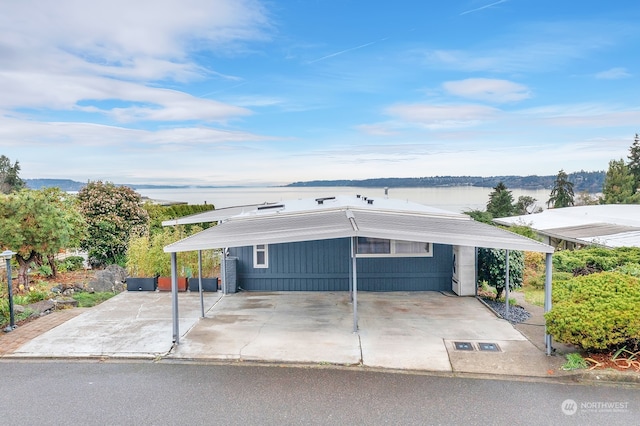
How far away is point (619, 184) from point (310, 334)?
3977 cm

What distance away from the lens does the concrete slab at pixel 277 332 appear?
6.48 m

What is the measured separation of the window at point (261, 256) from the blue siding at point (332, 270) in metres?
0.09

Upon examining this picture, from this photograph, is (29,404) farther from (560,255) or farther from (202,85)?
(202,85)

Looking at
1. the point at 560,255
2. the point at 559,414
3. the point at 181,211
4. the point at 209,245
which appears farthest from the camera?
the point at 181,211

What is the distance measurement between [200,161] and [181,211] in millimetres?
6351

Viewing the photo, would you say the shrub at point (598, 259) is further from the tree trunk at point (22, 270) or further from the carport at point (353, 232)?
the tree trunk at point (22, 270)

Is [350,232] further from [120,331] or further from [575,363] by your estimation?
[120,331]

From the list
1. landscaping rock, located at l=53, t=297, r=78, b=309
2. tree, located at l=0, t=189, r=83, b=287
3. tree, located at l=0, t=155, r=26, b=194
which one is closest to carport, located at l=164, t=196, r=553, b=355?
landscaping rock, located at l=53, t=297, r=78, b=309

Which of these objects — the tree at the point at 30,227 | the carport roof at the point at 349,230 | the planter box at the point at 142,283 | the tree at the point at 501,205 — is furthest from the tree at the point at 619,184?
the tree at the point at 30,227

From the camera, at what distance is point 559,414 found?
4629 mm

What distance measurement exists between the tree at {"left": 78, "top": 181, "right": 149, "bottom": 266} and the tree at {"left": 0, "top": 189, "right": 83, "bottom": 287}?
2523 millimetres

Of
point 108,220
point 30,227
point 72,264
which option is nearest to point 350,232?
point 30,227

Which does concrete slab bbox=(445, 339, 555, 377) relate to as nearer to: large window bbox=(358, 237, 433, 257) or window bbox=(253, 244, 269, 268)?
large window bbox=(358, 237, 433, 257)

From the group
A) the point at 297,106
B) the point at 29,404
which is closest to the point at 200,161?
the point at 297,106
